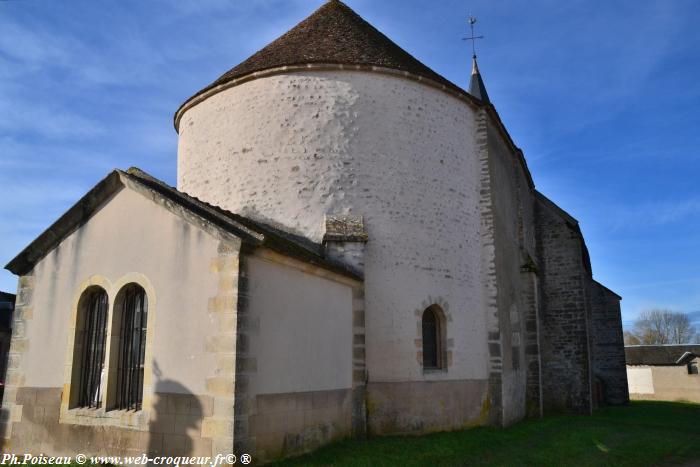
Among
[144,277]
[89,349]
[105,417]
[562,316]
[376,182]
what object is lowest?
[105,417]

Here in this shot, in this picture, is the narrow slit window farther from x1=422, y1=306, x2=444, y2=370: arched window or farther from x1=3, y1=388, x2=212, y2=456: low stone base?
x1=422, y1=306, x2=444, y2=370: arched window

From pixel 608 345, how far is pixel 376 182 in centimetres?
1556

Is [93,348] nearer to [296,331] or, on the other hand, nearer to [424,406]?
[296,331]

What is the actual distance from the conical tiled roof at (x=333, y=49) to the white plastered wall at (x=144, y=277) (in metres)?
5.31

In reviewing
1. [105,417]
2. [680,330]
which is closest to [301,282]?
[105,417]

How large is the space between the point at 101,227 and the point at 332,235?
4079mm

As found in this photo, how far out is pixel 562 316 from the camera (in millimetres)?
18406

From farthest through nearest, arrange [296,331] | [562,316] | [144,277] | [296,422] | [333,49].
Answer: [562,316] → [333,49] → [296,331] → [296,422] → [144,277]

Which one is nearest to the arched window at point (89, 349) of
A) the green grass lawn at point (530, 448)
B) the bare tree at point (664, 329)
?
the green grass lawn at point (530, 448)

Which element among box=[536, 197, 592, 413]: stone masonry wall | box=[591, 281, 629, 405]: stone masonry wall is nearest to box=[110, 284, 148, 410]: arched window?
box=[536, 197, 592, 413]: stone masonry wall

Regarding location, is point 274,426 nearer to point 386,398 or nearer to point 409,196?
point 386,398

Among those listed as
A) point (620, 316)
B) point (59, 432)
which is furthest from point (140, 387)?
point (620, 316)

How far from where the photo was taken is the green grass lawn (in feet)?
28.0

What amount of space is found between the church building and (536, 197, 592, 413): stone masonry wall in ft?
0.22
